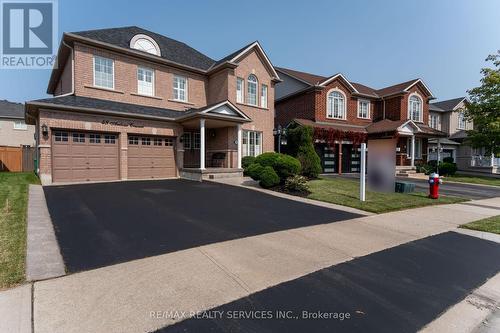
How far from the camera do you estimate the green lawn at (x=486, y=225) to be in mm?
6363

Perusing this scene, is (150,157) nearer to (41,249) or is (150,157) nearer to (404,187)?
(41,249)

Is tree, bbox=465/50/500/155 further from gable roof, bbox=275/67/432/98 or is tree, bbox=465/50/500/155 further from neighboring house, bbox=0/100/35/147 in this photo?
neighboring house, bbox=0/100/35/147

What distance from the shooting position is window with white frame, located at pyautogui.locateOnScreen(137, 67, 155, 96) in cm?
1595

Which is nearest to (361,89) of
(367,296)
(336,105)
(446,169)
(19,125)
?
(336,105)

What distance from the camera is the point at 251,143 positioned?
62.0 ft

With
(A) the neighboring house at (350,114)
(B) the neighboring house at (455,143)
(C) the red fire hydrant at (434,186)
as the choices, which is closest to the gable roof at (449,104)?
(B) the neighboring house at (455,143)

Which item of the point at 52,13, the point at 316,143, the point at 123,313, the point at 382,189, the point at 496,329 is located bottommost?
the point at 496,329

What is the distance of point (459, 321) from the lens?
2.81 m

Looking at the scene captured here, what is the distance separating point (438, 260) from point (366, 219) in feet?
8.61

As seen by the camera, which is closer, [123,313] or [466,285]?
[123,313]

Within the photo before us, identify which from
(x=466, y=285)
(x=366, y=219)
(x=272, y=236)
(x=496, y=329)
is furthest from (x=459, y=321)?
(x=366, y=219)

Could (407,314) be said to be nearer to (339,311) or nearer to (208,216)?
(339,311)

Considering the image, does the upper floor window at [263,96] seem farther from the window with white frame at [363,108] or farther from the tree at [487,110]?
the tree at [487,110]

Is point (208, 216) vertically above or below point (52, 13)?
below
